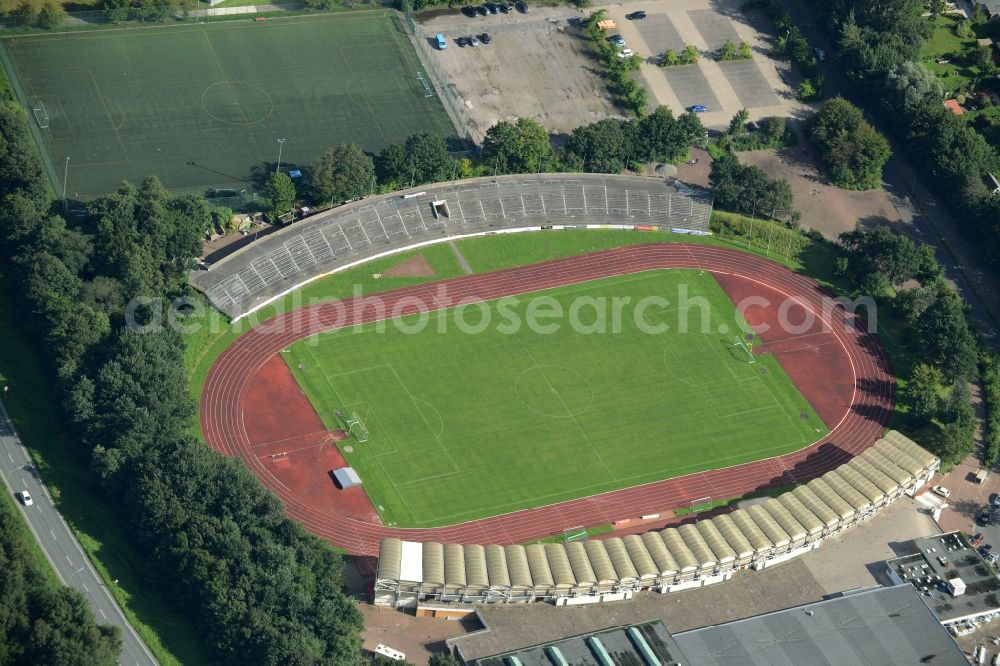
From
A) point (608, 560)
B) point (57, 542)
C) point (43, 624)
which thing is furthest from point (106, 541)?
point (608, 560)

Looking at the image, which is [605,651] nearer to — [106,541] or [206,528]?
[206,528]

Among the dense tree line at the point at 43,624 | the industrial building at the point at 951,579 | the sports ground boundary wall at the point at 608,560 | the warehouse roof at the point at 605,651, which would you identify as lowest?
the industrial building at the point at 951,579

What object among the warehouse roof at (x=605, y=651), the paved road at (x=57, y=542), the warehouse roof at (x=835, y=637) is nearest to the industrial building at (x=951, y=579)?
the warehouse roof at (x=835, y=637)

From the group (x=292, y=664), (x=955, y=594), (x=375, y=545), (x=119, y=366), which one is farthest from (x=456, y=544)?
(x=955, y=594)

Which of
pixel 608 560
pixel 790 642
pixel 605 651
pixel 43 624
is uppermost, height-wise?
pixel 43 624

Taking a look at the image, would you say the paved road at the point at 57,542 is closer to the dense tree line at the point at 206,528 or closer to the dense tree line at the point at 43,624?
the dense tree line at the point at 43,624

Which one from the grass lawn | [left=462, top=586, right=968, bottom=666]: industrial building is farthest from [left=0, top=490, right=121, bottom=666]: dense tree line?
[left=462, top=586, right=968, bottom=666]: industrial building
